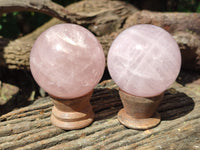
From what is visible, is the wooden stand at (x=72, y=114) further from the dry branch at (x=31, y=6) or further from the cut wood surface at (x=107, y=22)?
the dry branch at (x=31, y=6)

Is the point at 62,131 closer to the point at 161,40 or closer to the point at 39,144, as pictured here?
the point at 39,144

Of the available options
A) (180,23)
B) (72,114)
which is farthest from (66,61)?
(180,23)

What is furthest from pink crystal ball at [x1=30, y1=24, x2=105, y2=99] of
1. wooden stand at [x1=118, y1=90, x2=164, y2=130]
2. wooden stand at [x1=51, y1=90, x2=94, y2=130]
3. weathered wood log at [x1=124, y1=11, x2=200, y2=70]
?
weathered wood log at [x1=124, y1=11, x2=200, y2=70]

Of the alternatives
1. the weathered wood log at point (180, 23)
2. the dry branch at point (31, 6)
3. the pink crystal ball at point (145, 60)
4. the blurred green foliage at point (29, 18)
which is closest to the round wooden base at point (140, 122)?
the pink crystal ball at point (145, 60)

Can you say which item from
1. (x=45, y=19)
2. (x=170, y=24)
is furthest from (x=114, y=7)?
(x=45, y=19)

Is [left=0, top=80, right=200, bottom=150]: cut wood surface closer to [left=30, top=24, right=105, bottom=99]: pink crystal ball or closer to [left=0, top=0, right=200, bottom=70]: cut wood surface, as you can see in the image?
[left=30, top=24, right=105, bottom=99]: pink crystal ball

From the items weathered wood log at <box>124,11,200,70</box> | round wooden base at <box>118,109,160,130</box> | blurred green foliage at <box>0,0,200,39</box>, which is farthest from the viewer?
blurred green foliage at <box>0,0,200,39</box>
